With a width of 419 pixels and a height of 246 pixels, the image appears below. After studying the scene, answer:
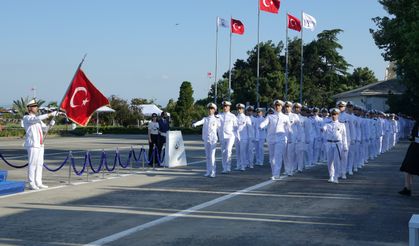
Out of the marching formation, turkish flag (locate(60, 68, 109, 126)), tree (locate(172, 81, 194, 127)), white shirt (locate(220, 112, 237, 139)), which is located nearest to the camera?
turkish flag (locate(60, 68, 109, 126))

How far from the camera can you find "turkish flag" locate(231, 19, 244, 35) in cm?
4259

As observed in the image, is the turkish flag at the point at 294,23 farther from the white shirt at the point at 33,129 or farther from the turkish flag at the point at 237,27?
the white shirt at the point at 33,129

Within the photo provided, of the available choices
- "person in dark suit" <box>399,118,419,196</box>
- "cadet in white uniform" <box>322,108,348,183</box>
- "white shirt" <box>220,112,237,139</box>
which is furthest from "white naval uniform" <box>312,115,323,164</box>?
"person in dark suit" <box>399,118,419,196</box>

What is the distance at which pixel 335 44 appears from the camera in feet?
247

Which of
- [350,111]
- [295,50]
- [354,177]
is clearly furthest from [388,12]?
[295,50]

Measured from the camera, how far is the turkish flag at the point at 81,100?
474 inches

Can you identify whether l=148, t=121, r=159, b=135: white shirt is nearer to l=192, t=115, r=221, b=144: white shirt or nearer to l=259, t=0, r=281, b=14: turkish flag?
l=192, t=115, r=221, b=144: white shirt

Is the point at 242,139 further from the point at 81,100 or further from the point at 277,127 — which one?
the point at 81,100

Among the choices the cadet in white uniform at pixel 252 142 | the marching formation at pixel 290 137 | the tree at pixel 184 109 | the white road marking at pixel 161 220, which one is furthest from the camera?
the tree at pixel 184 109

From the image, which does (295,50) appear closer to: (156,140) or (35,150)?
(156,140)

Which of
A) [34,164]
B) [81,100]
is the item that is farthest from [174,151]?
[81,100]

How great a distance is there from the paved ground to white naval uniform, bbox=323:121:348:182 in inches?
18.0

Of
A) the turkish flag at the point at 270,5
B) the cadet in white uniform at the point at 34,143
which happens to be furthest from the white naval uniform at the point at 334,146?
the turkish flag at the point at 270,5

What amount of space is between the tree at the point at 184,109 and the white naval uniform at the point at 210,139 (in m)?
37.0
